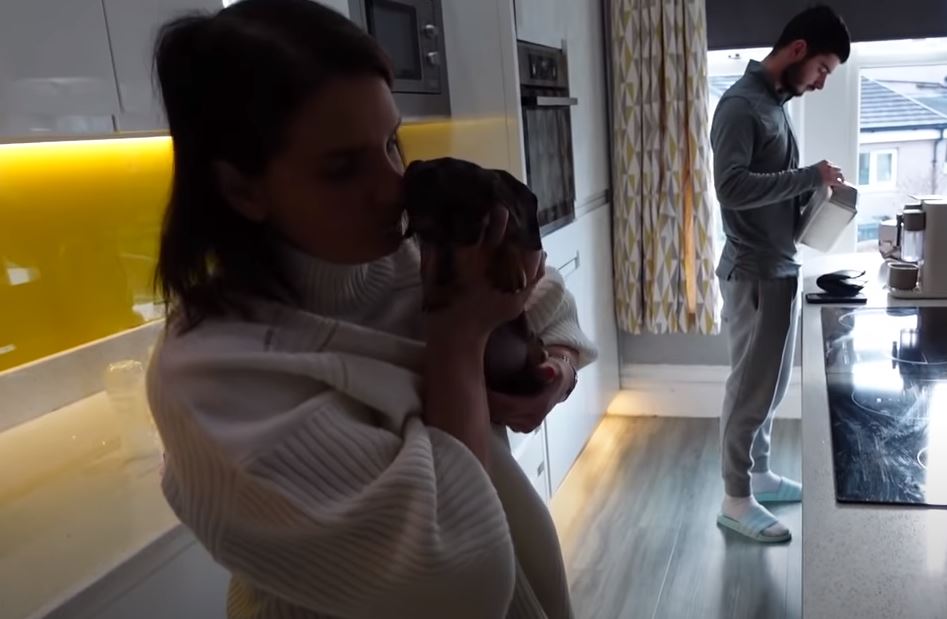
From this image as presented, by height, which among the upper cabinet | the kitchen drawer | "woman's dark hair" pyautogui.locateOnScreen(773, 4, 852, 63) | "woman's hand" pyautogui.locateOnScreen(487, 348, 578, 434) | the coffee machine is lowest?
the kitchen drawer

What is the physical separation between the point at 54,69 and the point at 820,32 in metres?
1.93

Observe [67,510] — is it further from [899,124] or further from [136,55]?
[899,124]

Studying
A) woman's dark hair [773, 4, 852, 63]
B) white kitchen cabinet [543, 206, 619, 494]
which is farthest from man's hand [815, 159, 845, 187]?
white kitchen cabinet [543, 206, 619, 494]

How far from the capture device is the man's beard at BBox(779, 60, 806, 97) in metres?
2.26

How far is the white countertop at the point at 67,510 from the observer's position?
923 mm

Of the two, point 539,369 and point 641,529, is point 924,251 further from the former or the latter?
point 539,369

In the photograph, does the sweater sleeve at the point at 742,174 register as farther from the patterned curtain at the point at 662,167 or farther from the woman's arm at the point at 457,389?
the woman's arm at the point at 457,389

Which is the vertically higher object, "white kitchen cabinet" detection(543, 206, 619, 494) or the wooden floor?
→ "white kitchen cabinet" detection(543, 206, 619, 494)

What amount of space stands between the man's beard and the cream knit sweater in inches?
79.9

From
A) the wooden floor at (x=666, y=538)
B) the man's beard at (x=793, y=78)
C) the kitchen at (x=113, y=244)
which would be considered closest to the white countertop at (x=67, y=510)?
the kitchen at (x=113, y=244)

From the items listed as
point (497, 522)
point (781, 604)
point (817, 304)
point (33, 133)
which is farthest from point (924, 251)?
point (33, 133)

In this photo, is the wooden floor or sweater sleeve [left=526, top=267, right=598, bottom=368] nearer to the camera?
sweater sleeve [left=526, top=267, right=598, bottom=368]

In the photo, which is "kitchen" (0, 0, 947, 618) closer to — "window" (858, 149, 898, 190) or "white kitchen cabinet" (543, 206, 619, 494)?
"white kitchen cabinet" (543, 206, 619, 494)

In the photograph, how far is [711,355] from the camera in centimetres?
349
